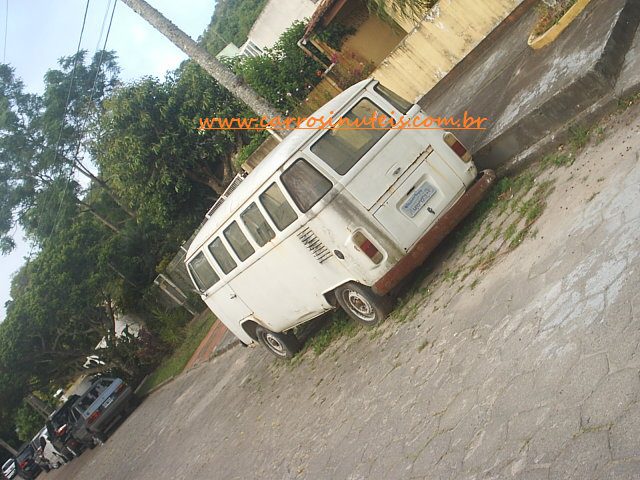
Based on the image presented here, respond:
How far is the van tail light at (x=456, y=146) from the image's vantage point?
7738 mm

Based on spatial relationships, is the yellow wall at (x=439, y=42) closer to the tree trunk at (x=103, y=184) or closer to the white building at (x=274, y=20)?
the white building at (x=274, y=20)

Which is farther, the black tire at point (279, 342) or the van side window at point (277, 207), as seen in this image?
the black tire at point (279, 342)

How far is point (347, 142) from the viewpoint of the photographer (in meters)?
7.46

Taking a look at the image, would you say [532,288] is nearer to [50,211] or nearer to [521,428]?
[521,428]

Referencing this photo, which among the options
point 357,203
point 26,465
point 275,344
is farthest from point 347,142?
point 26,465

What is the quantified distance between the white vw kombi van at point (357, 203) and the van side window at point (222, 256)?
899 mm

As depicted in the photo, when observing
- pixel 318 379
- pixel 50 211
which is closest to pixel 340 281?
pixel 318 379

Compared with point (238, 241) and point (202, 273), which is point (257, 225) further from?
point (202, 273)

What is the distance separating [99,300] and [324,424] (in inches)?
782

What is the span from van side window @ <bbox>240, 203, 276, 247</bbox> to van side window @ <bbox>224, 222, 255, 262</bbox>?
0.91 feet

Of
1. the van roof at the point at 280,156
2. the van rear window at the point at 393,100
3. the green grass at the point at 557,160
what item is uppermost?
the van roof at the point at 280,156

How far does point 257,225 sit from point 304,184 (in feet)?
3.66

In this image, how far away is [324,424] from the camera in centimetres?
678

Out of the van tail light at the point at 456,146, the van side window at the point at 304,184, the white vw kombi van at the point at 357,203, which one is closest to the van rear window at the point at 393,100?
the white vw kombi van at the point at 357,203
